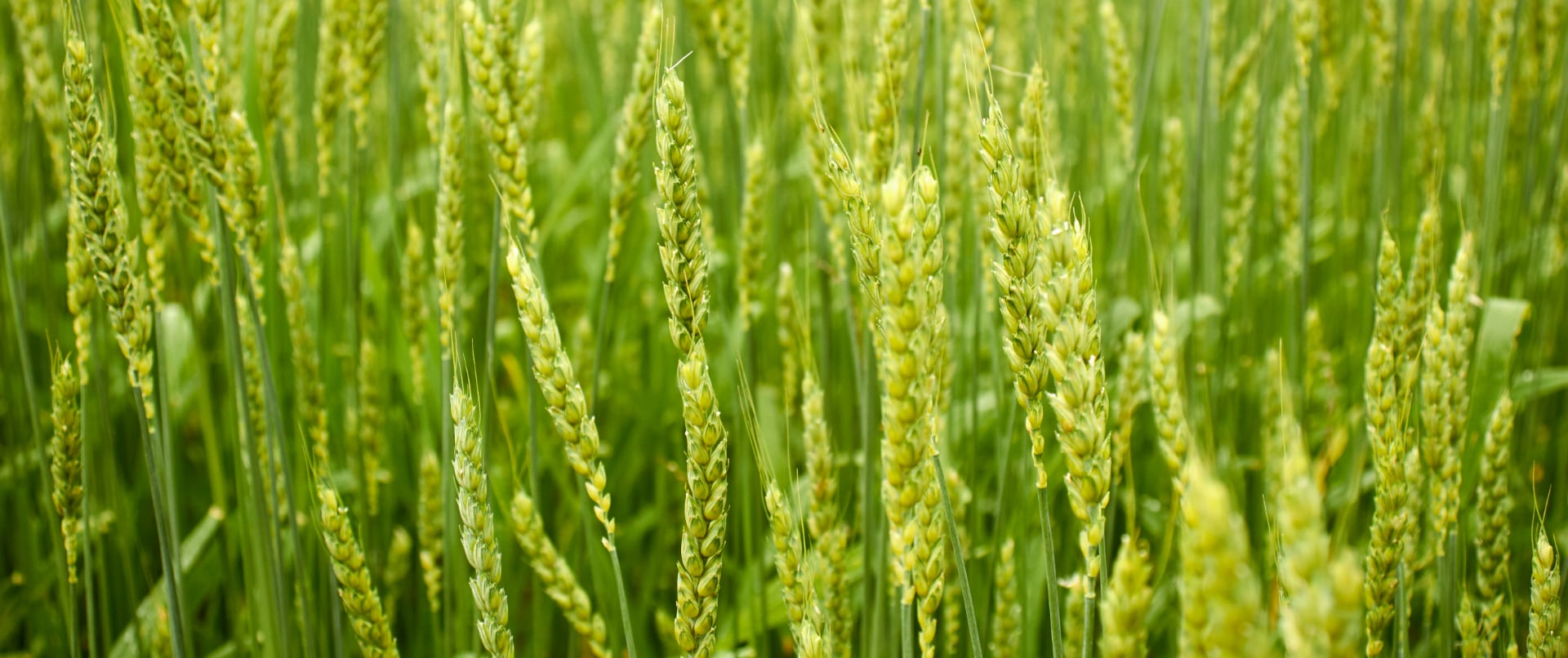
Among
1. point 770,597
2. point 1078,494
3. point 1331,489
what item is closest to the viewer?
point 1078,494

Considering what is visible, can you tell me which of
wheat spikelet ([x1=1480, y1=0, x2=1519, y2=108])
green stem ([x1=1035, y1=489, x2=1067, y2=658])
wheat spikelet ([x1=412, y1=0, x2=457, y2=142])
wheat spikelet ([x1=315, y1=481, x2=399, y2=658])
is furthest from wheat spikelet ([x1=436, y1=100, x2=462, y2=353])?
wheat spikelet ([x1=1480, y1=0, x2=1519, y2=108])

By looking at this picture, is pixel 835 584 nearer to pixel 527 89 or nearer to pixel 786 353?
pixel 786 353

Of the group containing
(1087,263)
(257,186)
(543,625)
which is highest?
(257,186)

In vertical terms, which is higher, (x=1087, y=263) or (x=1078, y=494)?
(x=1087, y=263)

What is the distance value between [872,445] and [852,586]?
51cm

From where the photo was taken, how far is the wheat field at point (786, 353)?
84 cm

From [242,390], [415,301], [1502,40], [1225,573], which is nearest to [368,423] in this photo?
[415,301]

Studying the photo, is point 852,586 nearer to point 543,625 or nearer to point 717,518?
point 543,625

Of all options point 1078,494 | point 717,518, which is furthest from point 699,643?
point 1078,494

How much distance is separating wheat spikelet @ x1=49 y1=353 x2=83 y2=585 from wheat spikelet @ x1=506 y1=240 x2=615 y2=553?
566mm

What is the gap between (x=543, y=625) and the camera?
4.99 feet

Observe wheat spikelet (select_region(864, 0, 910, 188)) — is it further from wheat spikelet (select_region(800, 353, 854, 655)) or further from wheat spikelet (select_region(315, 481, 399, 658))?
wheat spikelet (select_region(315, 481, 399, 658))

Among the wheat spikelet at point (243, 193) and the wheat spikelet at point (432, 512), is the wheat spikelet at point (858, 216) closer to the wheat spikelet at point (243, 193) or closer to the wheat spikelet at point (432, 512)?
the wheat spikelet at point (243, 193)

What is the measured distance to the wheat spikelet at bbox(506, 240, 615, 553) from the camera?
33.4 inches
